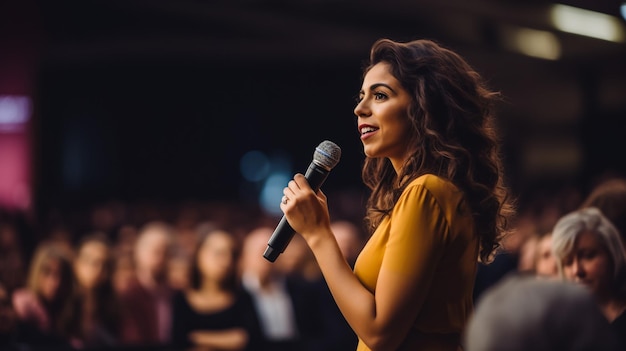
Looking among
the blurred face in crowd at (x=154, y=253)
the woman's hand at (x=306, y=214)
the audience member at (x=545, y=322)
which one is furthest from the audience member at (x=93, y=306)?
the audience member at (x=545, y=322)

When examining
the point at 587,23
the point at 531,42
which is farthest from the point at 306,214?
the point at 531,42

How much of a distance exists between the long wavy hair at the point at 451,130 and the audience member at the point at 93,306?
349cm

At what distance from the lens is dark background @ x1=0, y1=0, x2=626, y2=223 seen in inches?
523

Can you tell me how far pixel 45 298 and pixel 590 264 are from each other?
3329mm

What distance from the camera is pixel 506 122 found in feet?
67.6

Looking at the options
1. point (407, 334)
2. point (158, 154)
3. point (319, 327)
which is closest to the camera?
point (407, 334)

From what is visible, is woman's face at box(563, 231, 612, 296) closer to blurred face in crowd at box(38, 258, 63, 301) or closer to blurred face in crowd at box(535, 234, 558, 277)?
blurred face in crowd at box(535, 234, 558, 277)

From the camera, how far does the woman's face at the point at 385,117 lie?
2199mm

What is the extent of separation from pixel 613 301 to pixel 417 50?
1.31 meters

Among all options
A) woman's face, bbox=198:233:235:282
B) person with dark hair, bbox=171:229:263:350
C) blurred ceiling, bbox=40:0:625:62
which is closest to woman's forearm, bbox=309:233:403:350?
person with dark hair, bbox=171:229:263:350

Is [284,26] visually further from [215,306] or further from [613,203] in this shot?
[613,203]

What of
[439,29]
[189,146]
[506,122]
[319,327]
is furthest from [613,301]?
[189,146]

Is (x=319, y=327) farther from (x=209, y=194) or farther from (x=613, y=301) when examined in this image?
(x=209, y=194)

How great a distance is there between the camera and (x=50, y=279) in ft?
18.4
